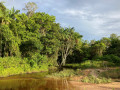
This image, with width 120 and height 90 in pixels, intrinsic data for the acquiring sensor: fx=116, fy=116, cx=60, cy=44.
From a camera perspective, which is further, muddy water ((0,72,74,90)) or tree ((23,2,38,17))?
tree ((23,2,38,17))

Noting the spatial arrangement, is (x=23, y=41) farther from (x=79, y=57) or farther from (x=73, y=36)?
(x=79, y=57)

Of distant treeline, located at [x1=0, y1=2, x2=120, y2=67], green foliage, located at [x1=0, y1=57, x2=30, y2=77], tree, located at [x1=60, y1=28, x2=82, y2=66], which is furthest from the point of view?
tree, located at [x1=60, y1=28, x2=82, y2=66]

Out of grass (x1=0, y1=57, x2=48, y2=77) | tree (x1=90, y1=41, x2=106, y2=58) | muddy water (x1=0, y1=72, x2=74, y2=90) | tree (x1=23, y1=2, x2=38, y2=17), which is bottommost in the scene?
muddy water (x1=0, y1=72, x2=74, y2=90)

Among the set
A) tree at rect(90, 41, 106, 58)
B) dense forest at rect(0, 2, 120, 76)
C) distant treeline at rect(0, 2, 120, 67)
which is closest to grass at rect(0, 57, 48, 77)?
dense forest at rect(0, 2, 120, 76)

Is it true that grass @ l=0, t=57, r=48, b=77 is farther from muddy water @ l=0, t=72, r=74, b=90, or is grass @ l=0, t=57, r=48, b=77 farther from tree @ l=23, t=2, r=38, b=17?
A: tree @ l=23, t=2, r=38, b=17

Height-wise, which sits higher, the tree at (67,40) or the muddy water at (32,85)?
the tree at (67,40)

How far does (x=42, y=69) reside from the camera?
25.3 meters

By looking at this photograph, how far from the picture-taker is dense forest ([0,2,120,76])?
64.1ft

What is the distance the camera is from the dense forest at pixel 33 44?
19545 mm

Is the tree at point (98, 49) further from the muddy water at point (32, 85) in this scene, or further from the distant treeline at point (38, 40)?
the muddy water at point (32, 85)

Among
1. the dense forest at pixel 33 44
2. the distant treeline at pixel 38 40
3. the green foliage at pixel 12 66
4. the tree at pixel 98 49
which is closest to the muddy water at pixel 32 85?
the green foliage at pixel 12 66

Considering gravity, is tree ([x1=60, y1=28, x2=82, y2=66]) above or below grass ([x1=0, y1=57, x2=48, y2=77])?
above

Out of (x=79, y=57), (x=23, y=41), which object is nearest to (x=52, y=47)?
(x=23, y=41)

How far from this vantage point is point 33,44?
22.6m
